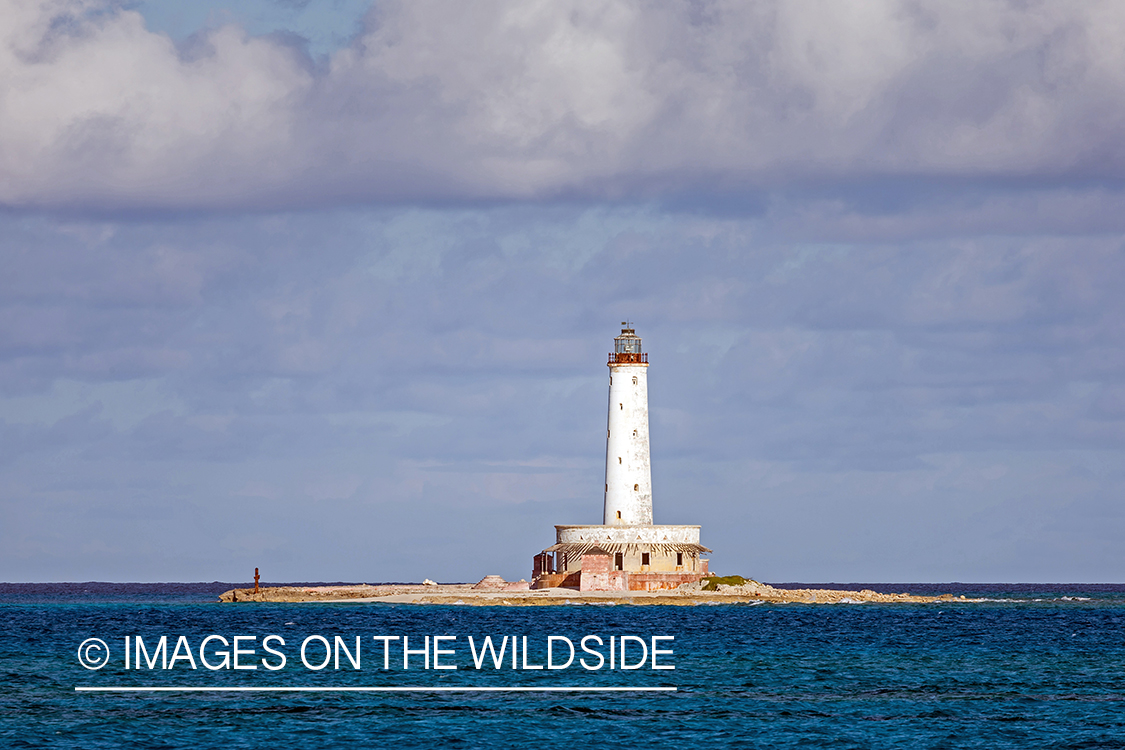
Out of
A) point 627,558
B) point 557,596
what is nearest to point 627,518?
point 627,558

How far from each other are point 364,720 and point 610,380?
2416 inches

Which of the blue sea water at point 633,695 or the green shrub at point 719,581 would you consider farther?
the green shrub at point 719,581

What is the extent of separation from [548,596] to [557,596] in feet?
2.05

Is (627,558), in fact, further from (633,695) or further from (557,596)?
(633,695)

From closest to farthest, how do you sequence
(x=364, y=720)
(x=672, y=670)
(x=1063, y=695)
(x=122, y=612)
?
(x=364, y=720) → (x=1063, y=695) → (x=672, y=670) → (x=122, y=612)

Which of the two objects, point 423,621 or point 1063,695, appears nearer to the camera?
point 1063,695

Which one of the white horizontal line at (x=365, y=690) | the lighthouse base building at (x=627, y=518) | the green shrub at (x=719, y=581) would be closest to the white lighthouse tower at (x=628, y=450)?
the lighthouse base building at (x=627, y=518)

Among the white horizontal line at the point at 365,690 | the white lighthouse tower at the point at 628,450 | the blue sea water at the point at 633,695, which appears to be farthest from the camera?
the white lighthouse tower at the point at 628,450

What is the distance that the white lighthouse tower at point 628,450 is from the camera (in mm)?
103125

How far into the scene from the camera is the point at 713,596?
10588 cm

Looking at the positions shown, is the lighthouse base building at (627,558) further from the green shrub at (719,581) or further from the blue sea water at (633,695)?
the blue sea water at (633,695)

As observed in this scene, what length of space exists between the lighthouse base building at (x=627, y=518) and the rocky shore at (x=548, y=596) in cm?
111

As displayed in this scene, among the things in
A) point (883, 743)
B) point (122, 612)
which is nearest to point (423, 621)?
point (122, 612)

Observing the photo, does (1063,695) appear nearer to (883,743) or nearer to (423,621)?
(883,743)
